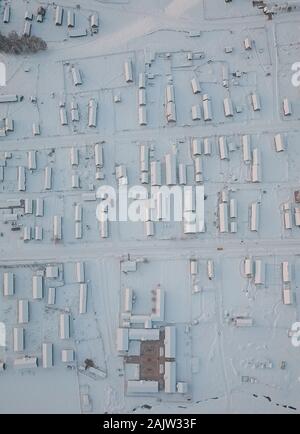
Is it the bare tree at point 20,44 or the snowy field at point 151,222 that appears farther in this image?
the bare tree at point 20,44

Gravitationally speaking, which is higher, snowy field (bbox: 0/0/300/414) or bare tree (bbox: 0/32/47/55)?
bare tree (bbox: 0/32/47/55)

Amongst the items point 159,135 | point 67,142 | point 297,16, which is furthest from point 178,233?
point 297,16

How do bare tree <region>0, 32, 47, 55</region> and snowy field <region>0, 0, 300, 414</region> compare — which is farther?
bare tree <region>0, 32, 47, 55</region>

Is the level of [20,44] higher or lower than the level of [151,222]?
higher

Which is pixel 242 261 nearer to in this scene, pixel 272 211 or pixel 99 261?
pixel 272 211

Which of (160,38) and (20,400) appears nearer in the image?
(20,400)

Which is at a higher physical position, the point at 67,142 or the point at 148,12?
the point at 148,12

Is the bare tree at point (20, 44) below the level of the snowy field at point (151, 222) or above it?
above

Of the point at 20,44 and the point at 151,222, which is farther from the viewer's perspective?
the point at 20,44
